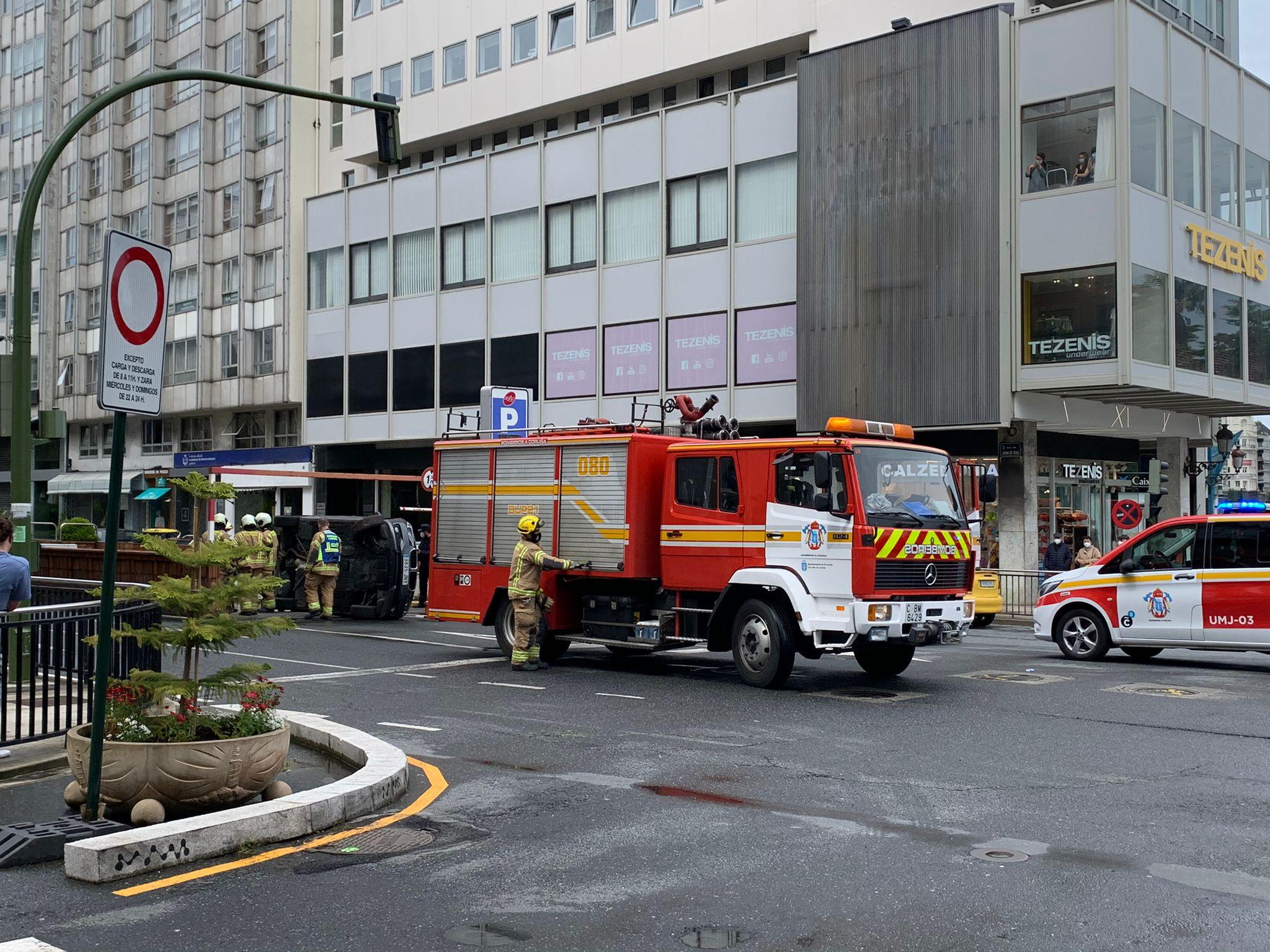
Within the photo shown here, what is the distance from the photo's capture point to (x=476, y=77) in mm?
40438

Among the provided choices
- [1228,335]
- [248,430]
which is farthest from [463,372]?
[1228,335]

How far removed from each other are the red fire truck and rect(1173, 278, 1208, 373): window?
15456 millimetres

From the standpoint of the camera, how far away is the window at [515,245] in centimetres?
3650

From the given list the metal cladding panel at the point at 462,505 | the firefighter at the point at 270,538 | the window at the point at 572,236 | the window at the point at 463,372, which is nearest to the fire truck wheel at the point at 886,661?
the metal cladding panel at the point at 462,505

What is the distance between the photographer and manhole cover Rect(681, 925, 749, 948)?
5238 millimetres

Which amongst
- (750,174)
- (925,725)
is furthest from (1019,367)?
(925,725)

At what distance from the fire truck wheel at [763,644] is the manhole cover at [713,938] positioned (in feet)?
25.5

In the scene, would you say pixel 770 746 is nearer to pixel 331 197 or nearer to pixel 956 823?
pixel 956 823

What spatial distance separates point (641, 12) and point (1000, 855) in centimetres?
3313

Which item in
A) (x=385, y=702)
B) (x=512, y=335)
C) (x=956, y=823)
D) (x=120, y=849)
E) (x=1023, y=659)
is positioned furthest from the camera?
(x=512, y=335)

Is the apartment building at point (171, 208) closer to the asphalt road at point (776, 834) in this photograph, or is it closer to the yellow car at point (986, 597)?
the yellow car at point (986, 597)

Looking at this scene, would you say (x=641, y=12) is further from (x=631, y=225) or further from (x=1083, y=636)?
(x=1083, y=636)

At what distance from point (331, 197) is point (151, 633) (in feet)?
122

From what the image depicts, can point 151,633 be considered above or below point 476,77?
below
